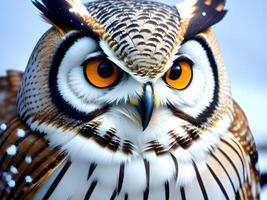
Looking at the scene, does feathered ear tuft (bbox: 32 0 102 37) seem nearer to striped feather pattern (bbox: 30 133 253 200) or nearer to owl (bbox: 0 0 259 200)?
owl (bbox: 0 0 259 200)

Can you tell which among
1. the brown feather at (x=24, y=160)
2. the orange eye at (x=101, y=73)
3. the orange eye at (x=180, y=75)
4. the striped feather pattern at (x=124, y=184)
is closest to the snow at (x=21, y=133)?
the brown feather at (x=24, y=160)

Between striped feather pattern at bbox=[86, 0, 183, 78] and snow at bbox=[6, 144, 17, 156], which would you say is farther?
snow at bbox=[6, 144, 17, 156]

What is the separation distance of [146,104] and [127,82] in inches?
2.6

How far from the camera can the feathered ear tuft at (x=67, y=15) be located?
159 cm

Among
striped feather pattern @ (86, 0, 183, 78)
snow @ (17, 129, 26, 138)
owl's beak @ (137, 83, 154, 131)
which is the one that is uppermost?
striped feather pattern @ (86, 0, 183, 78)

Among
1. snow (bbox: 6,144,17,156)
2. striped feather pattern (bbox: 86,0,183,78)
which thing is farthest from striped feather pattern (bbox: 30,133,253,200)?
striped feather pattern (bbox: 86,0,183,78)

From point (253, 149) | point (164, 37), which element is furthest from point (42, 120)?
point (253, 149)

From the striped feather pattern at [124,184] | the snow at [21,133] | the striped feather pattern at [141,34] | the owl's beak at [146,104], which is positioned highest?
the striped feather pattern at [141,34]

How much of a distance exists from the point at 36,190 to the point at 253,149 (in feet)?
1.85

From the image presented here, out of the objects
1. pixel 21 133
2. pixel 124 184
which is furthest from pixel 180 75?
pixel 21 133

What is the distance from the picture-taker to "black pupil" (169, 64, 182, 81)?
5.17 ft

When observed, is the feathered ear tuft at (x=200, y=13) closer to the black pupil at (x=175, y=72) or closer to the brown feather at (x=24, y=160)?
the black pupil at (x=175, y=72)

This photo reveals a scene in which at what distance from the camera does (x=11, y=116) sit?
1.88 m

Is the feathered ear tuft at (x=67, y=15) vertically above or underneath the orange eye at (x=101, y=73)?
above
